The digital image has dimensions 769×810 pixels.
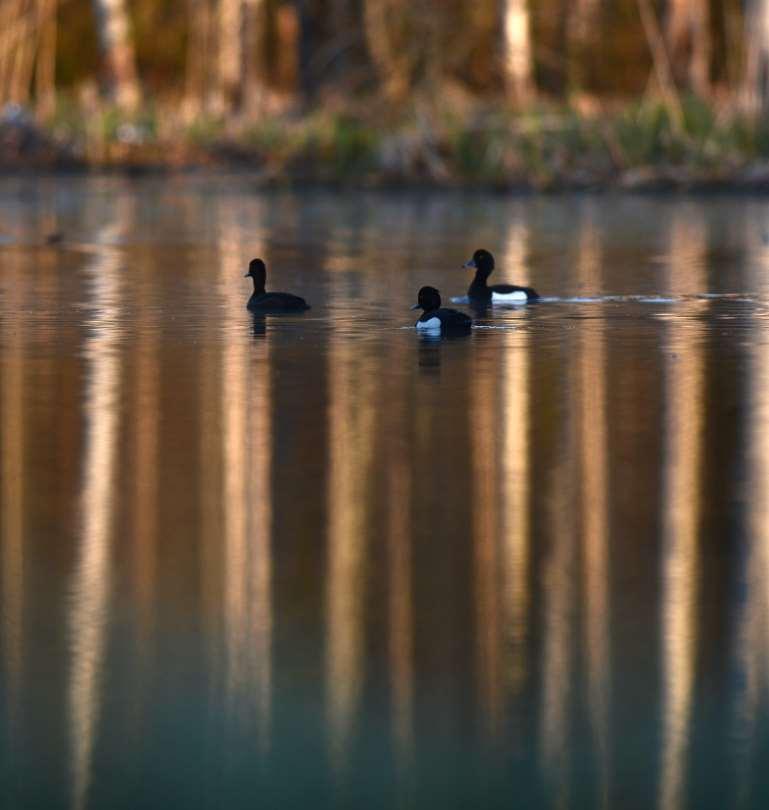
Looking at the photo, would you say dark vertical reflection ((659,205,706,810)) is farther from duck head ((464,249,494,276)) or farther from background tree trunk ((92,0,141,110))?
background tree trunk ((92,0,141,110))

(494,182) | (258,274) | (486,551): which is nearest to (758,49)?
(494,182)

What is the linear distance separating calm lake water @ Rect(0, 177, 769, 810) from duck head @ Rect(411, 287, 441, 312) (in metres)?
0.21

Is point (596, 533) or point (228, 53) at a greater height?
point (228, 53)

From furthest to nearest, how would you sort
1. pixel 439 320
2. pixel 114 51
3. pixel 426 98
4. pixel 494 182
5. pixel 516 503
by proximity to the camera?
pixel 114 51
pixel 426 98
pixel 494 182
pixel 439 320
pixel 516 503

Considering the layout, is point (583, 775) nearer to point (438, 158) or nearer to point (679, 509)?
point (679, 509)

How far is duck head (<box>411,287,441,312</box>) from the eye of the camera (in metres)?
12.9

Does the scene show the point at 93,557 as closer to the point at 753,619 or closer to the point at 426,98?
the point at 753,619

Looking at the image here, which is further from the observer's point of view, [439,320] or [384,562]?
[439,320]

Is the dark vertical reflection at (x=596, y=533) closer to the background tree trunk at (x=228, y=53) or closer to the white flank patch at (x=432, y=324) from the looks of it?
the white flank patch at (x=432, y=324)

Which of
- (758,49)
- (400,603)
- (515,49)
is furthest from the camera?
(515,49)

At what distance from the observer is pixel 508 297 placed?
47.8 feet

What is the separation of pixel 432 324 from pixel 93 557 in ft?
20.4

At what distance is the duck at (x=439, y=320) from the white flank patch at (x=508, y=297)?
158cm

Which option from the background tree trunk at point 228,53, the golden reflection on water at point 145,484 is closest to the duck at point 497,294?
the golden reflection on water at point 145,484
